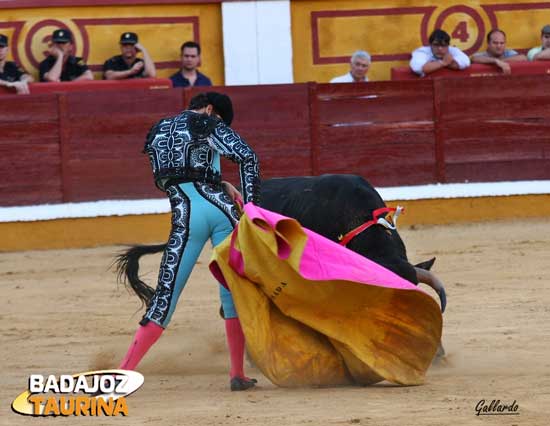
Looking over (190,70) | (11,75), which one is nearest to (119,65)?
(190,70)

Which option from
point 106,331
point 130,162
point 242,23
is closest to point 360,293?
point 106,331

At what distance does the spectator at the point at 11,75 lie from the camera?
838 cm

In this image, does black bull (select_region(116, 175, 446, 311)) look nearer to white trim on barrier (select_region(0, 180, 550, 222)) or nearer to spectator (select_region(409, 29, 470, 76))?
white trim on barrier (select_region(0, 180, 550, 222))

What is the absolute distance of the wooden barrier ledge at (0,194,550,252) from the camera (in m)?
8.34

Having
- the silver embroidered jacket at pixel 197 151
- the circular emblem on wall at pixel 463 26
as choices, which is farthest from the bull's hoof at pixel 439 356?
the circular emblem on wall at pixel 463 26

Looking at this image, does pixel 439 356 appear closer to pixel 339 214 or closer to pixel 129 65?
pixel 339 214

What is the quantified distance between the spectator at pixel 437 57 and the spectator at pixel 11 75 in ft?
8.87

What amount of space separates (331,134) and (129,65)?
1475 mm

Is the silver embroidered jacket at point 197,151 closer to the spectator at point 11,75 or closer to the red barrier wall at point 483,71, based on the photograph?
the spectator at point 11,75

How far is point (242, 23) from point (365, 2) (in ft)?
3.07

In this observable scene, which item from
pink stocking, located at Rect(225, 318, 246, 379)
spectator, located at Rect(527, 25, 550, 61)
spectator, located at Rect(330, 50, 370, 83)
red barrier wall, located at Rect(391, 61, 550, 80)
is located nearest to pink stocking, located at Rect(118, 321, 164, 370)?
pink stocking, located at Rect(225, 318, 246, 379)

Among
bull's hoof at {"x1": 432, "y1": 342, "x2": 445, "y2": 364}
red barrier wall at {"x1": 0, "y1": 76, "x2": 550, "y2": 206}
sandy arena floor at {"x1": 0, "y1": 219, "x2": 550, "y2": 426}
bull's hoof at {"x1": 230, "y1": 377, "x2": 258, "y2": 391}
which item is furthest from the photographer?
red barrier wall at {"x1": 0, "y1": 76, "x2": 550, "y2": 206}

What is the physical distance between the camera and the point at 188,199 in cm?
430

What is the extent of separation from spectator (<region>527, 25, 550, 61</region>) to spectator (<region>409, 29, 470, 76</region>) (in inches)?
20.0
